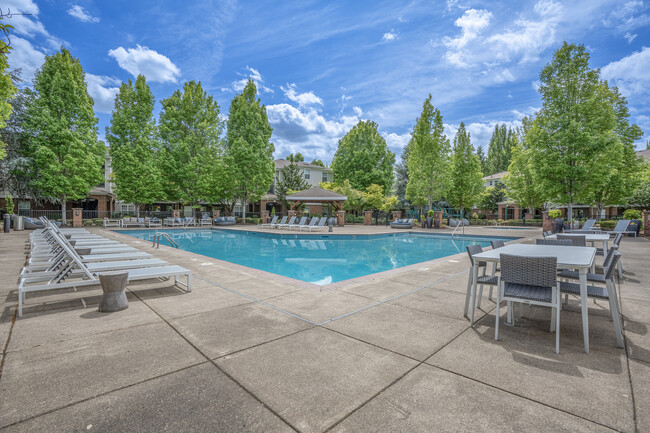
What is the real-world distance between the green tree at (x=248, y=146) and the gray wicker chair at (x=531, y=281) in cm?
2650

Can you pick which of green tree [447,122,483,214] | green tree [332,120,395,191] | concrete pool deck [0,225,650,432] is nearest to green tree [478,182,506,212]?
green tree [447,122,483,214]

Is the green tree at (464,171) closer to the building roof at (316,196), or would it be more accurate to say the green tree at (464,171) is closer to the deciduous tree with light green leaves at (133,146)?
the building roof at (316,196)

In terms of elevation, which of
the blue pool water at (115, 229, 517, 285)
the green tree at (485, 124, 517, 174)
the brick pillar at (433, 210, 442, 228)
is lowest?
the blue pool water at (115, 229, 517, 285)

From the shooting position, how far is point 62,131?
22.1 m

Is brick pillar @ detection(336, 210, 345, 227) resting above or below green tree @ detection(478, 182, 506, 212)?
below

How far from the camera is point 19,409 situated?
202 cm

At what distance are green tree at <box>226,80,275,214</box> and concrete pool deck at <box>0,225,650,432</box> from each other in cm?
2410

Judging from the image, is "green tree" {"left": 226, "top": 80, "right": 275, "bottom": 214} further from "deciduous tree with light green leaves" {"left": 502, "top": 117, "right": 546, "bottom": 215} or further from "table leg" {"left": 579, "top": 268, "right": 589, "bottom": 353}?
"table leg" {"left": 579, "top": 268, "right": 589, "bottom": 353}

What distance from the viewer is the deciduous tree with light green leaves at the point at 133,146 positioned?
2606 cm

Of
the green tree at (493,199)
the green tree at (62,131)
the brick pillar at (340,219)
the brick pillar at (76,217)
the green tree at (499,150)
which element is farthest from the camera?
the green tree at (499,150)

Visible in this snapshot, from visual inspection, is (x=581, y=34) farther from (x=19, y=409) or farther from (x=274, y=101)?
(x=274, y=101)

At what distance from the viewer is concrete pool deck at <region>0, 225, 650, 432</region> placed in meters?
1.95

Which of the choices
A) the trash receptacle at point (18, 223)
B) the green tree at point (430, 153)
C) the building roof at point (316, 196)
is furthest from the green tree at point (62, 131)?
the green tree at point (430, 153)

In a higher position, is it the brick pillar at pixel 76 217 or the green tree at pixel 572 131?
the green tree at pixel 572 131
